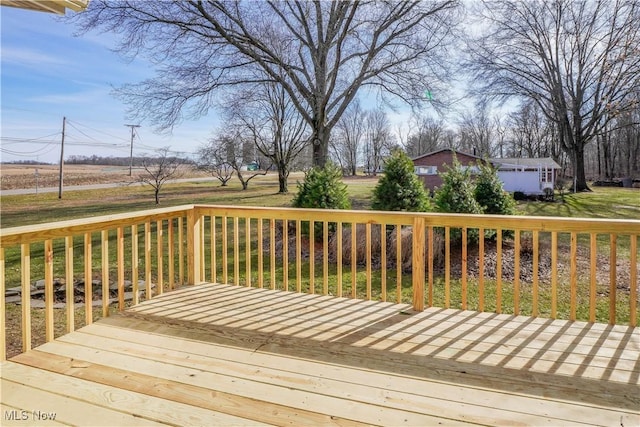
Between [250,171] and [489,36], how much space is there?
A: 1404 cm

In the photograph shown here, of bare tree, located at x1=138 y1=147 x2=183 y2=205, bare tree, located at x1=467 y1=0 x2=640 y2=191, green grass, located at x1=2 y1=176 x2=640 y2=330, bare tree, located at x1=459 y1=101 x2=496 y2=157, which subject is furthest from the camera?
bare tree, located at x1=459 y1=101 x2=496 y2=157

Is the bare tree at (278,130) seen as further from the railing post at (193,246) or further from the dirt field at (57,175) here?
the railing post at (193,246)

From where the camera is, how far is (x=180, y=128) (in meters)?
11.0

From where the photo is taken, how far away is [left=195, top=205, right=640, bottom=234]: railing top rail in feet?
9.14

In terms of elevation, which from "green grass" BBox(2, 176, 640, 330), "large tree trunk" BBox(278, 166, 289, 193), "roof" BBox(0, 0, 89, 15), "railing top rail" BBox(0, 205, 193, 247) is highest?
"roof" BBox(0, 0, 89, 15)

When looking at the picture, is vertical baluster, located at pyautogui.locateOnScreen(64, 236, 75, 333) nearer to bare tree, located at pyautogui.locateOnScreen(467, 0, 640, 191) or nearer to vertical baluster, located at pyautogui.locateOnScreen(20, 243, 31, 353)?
vertical baluster, located at pyautogui.locateOnScreen(20, 243, 31, 353)

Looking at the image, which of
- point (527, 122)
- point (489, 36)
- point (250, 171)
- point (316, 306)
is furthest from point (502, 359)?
point (527, 122)

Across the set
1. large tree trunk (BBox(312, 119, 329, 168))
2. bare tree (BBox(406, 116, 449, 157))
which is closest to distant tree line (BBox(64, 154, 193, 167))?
large tree trunk (BBox(312, 119, 329, 168))

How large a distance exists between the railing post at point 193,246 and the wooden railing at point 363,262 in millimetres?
11

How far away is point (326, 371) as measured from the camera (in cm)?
222

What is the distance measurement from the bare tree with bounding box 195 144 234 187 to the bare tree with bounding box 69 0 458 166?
10.3 m

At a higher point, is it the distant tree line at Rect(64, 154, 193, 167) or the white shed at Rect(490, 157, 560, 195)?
the distant tree line at Rect(64, 154, 193, 167)

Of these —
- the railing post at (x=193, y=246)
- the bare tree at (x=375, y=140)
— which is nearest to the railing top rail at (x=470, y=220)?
the railing post at (x=193, y=246)

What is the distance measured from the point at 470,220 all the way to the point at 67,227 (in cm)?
298
